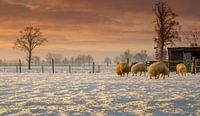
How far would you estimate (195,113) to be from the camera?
952 centimetres

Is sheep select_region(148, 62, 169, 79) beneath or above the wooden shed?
beneath

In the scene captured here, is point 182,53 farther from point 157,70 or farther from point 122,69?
point 157,70

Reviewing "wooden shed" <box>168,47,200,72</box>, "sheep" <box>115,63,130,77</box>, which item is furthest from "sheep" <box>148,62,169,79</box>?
"wooden shed" <box>168,47,200,72</box>

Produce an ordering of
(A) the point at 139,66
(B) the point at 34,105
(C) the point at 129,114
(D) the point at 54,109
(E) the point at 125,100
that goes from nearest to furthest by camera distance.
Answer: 1. (C) the point at 129,114
2. (D) the point at 54,109
3. (B) the point at 34,105
4. (E) the point at 125,100
5. (A) the point at 139,66

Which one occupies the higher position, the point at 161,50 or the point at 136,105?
the point at 161,50

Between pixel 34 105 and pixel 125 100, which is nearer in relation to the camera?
pixel 34 105

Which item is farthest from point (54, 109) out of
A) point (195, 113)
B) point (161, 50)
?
point (161, 50)

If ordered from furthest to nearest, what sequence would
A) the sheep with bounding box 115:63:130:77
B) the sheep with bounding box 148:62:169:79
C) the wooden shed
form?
the wooden shed, the sheep with bounding box 115:63:130:77, the sheep with bounding box 148:62:169:79

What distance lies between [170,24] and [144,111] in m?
46.3

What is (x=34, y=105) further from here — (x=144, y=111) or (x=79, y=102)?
(x=144, y=111)

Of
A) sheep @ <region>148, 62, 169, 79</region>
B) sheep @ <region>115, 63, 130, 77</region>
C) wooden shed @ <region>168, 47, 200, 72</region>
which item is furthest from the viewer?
wooden shed @ <region>168, 47, 200, 72</region>

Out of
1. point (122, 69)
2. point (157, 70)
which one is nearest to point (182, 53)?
point (122, 69)

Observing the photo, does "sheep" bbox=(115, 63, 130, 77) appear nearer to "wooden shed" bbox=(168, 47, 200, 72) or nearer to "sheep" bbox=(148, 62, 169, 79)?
"sheep" bbox=(148, 62, 169, 79)

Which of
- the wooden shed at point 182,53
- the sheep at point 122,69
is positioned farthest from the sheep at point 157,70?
the wooden shed at point 182,53
